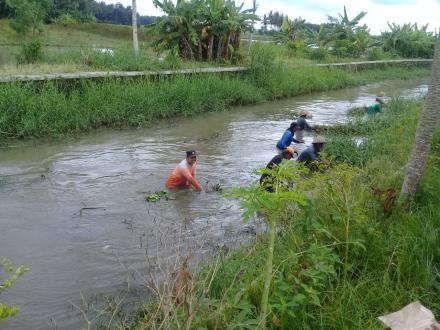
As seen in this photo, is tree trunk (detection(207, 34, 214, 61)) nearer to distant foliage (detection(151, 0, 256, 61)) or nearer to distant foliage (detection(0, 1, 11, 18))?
distant foliage (detection(151, 0, 256, 61))

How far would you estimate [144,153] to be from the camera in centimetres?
994

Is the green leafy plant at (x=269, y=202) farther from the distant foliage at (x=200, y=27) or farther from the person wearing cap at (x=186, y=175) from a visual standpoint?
the distant foliage at (x=200, y=27)

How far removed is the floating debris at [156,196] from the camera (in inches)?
276

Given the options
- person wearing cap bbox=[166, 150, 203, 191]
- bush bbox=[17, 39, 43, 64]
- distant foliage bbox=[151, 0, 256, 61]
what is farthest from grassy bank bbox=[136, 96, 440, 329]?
distant foliage bbox=[151, 0, 256, 61]

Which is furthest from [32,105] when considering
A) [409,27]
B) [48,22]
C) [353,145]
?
[409,27]

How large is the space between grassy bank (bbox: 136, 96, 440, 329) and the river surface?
1.81ft

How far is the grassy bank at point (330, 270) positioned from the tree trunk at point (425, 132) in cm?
21

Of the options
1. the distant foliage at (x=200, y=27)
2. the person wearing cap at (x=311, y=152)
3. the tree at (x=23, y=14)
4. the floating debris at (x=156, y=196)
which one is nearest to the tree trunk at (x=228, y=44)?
the distant foliage at (x=200, y=27)

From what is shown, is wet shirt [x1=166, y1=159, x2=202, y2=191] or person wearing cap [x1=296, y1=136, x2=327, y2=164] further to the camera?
person wearing cap [x1=296, y1=136, x2=327, y2=164]

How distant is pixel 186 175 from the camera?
24.0 feet

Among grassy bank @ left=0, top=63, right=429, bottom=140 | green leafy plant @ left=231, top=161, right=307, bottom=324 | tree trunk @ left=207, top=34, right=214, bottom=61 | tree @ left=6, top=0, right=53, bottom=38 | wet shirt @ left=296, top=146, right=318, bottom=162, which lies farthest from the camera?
tree @ left=6, top=0, right=53, bottom=38

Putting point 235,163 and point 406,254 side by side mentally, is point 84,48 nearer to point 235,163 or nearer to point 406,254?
point 235,163

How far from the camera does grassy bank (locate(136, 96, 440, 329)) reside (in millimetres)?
2807

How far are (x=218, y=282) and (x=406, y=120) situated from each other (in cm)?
701
